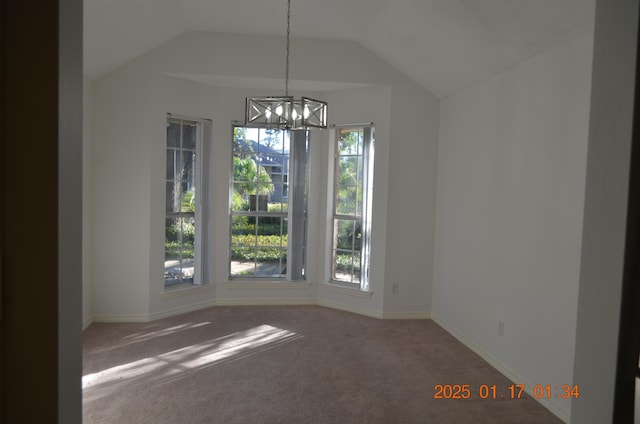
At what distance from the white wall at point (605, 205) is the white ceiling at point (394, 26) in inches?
68.7

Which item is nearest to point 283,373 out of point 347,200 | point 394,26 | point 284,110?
point 284,110

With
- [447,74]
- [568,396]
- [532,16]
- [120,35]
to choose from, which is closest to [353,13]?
[447,74]

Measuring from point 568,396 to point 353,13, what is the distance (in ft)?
11.8

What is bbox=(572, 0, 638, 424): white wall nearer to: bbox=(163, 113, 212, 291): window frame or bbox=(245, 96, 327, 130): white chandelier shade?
bbox=(245, 96, 327, 130): white chandelier shade

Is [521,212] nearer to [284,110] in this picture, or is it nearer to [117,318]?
[284,110]

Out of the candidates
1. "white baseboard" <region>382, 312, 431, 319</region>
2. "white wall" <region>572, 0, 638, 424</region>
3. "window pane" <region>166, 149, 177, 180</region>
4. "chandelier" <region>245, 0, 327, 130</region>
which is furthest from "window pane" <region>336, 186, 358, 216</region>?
"white wall" <region>572, 0, 638, 424</region>

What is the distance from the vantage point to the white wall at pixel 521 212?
2.83 m

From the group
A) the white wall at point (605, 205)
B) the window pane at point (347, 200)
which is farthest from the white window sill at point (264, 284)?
the white wall at point (605, 205)

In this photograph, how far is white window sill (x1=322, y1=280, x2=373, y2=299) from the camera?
16.9 ft

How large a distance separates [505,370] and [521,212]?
51.2 inches

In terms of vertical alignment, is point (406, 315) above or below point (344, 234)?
below

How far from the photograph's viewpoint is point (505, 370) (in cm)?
353

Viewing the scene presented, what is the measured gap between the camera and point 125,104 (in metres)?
4.50
